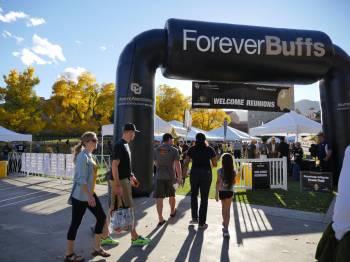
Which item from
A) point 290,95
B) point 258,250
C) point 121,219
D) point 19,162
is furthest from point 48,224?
point 19,162

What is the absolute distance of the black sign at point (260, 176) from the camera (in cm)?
1052

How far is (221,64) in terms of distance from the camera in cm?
943

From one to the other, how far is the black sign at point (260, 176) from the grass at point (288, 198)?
0.28 meters

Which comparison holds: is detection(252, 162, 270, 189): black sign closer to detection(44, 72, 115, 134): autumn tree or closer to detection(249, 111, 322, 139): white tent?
detection(249, 111, 322, 139): white tent

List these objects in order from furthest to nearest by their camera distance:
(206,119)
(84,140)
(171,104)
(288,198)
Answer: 1. (206,119)
2. (171,104)
3. (288,198)
4. (84,140)

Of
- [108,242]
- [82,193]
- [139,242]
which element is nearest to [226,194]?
[139,242]

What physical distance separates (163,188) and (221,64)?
14.9 ft

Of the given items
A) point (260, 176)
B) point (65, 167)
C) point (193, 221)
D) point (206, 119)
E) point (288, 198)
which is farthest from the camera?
point (206, 119)

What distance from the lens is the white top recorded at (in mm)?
2314

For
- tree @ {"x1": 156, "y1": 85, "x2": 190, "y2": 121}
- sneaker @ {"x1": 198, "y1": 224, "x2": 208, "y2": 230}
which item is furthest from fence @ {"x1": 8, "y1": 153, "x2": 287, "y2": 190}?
tree @ {"x1": 156, "y1": 85, "x2": 190, "y2": 121}

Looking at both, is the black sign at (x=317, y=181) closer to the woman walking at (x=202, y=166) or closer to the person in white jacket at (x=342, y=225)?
the woman walking at (x=202, y=166)

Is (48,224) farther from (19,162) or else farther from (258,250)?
(19,162)

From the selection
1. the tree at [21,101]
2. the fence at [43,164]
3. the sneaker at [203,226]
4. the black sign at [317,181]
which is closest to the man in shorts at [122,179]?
the sneaker at [203,226]

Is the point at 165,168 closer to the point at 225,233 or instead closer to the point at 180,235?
the point at 180,235
